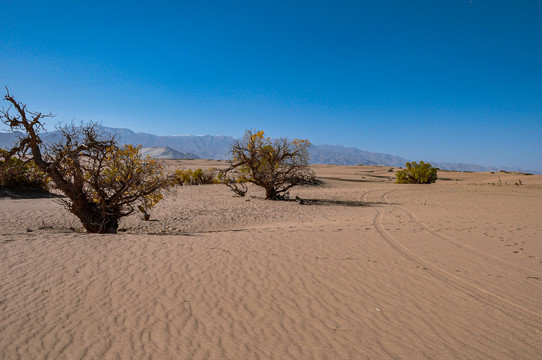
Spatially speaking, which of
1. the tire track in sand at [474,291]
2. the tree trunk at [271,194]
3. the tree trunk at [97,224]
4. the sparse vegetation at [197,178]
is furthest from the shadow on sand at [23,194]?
the tire track in sand at [474,291]

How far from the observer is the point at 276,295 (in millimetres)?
5406

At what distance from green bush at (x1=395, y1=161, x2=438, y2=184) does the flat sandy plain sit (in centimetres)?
2114

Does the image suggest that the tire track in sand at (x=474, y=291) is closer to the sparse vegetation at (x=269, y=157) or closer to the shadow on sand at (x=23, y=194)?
the sparse vegetation at (x=269, y=157)

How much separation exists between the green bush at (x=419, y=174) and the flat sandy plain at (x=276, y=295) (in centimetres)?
2114

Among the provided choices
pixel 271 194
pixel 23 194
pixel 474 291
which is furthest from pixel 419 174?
pixel 23 194

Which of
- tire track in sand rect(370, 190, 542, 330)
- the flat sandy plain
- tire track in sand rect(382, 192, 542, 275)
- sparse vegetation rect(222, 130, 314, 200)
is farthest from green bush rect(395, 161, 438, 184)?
tire track in sand rect(370, 190, 542, 330)

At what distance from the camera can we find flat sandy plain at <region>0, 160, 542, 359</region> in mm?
3854

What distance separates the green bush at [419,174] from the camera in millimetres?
30828

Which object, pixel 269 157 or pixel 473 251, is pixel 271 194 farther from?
pixel 473 251

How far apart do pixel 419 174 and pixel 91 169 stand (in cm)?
2999

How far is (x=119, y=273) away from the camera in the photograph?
6.03m

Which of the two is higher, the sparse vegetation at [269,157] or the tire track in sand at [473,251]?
the sparse vegetation at [269,157]

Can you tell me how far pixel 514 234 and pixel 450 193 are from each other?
45.7 ft

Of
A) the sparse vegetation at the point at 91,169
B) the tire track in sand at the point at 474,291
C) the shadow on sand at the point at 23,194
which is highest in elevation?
the sparse vegetation at the point at 91,169
